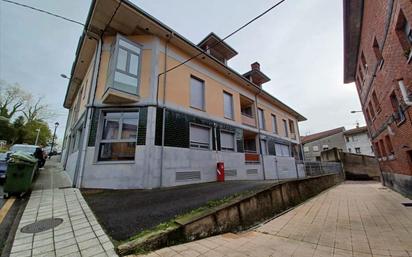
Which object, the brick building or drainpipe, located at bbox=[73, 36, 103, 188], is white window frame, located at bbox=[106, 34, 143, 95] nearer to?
drainpipe, located at bbox=[73, 36, 103, 188]

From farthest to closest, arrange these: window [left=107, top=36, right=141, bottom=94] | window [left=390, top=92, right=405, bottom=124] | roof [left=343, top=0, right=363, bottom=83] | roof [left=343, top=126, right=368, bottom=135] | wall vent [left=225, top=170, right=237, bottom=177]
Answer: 1. roof [left=343, top=126, right=368, bottom=135]
2. wall vent [left=225, top=170, right=237, bottom=177]
3. roof [left=343, top=0, right=363, bottom=83]
4. window [left=107, top=36, right=141, bottom=94]
5. window [left=390, top=92, right=405, bottom=124]

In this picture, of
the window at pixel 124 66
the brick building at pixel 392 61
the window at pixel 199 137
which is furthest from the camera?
the window at pixel 199 137

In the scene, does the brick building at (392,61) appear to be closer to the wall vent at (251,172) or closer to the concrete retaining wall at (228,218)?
the concrete retaining wall at (228,218)

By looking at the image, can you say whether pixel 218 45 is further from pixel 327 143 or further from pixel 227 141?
pixel 327 143

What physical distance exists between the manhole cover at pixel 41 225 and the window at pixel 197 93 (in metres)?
7.70

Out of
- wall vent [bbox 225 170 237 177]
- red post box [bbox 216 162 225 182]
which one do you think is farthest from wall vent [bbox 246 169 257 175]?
red post box [bbox 216 162 225 182]

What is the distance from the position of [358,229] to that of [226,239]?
11.3 feet

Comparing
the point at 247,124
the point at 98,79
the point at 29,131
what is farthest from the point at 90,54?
the point at 29,131

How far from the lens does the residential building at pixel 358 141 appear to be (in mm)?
30516

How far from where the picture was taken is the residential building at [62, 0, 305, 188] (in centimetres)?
734

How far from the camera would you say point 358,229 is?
4207 millimetres

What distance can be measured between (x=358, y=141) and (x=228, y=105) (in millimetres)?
33301

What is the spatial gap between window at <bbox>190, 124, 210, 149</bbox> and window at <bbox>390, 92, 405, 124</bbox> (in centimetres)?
858

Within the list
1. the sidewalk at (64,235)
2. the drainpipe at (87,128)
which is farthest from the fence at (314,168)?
the sidewalk at (64,235)
